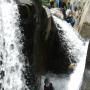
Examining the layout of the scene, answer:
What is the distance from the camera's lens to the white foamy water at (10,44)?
13125mm

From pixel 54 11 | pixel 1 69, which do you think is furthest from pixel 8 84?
pixel 54 11

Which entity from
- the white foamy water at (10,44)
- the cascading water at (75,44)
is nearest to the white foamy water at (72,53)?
the cascading water at (75,44)

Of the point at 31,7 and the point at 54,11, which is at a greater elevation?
the point at 31,7

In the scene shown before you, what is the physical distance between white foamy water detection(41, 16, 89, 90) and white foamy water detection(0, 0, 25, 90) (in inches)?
70.3

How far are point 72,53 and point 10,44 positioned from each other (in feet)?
13.0

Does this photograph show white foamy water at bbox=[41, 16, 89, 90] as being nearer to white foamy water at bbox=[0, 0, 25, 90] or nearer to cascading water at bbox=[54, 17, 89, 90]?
cascading water at bbox=[54, 17, 89, 90]

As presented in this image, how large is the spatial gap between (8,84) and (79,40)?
4.31m

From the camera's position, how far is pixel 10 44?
13.3 m

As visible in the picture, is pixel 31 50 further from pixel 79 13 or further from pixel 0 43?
pixel 79 13

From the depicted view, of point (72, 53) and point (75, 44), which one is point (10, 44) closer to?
point (72, 53)

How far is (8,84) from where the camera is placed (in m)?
13.3

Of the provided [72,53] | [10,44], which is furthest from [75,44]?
[10,44]

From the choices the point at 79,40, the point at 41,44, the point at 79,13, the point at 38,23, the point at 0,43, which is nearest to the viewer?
the point at 0,43

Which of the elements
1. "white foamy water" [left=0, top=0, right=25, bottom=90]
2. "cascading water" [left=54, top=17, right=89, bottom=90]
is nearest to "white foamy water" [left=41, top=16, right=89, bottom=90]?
"cascading water" [left=54, top=17, right=89, bottom=90]
